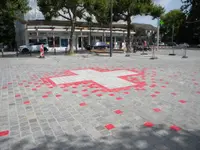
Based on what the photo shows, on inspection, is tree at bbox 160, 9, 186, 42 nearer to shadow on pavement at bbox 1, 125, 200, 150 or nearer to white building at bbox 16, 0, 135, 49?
white building at bbox 16, 0, 135, 49

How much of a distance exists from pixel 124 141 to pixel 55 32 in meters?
33.3

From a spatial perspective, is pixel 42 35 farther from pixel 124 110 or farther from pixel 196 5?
Answer: pixel 196 5

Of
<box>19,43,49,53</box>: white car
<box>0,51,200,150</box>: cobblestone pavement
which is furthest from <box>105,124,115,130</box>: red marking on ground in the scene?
<box>19,43,49,53</box>: white car

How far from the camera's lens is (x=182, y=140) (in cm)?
299

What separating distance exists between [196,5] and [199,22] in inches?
181

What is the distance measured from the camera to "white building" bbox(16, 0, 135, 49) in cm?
3147

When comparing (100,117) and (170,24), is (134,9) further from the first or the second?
(170,24)

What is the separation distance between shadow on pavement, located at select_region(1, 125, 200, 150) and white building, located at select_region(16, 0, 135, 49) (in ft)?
87.6

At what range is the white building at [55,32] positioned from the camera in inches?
1239

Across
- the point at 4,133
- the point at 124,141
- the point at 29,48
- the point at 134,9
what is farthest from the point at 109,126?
the point at 29,48

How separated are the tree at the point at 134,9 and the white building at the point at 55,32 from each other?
804 cm

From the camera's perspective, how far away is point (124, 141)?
118 inches

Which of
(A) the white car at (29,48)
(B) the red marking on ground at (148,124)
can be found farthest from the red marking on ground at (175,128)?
(A) the white car at (29,48)

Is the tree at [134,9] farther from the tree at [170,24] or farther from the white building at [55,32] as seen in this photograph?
the tree at [170,24]
